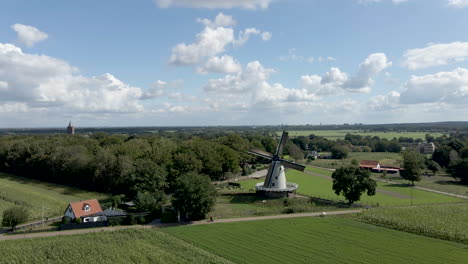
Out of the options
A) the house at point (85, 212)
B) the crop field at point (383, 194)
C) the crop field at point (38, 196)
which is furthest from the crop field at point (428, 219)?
the crop field at point (38, 196)

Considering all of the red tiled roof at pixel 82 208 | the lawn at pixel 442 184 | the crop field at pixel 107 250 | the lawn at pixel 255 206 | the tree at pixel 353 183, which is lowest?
the lawn at pixel 442 184

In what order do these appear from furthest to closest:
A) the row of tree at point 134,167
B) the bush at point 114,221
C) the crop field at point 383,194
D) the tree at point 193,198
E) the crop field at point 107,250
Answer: the crop field at point 383,194
the row of tree at point 134,167
the tree at point 193,198
the bush at point 114,221
the crop field at point 107,250

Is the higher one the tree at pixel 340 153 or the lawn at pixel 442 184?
the tree at pixel 340 153

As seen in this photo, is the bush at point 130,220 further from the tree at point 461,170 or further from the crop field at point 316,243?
the tree at point 461,170

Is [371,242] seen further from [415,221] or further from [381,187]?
[381,187]

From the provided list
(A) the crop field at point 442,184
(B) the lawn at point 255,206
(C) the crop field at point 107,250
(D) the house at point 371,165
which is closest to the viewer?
(C) the crop field at point 107,250

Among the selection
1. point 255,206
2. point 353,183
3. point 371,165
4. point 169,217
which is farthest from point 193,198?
point 371,165
